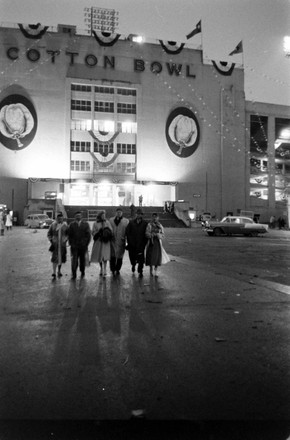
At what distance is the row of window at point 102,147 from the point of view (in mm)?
46875

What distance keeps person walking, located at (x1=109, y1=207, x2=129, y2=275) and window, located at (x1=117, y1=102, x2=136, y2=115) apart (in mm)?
40607

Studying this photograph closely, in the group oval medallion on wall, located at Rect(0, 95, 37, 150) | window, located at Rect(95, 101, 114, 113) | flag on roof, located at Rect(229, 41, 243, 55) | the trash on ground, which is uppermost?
flag on roof, located at Rect(229, 41, 243, 55)

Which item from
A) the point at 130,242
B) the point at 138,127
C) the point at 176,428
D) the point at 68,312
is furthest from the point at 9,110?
the point at 176,428

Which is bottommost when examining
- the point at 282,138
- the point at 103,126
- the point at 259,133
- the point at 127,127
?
the point at 103,126

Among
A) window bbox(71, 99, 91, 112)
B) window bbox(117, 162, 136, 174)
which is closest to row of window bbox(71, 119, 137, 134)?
window bbox(71, 99, 91, 112)

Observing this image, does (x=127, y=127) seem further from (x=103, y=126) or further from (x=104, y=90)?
(x=104, y=90)

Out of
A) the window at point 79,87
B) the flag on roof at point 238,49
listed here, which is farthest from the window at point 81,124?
the flag on roof at point 238,49

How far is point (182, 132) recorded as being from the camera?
5003 centimetres

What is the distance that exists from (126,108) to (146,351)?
4696cm

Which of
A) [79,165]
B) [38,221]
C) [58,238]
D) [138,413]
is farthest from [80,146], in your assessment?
[138,413]

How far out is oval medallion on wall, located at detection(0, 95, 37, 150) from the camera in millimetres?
45125

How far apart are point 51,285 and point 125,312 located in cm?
296

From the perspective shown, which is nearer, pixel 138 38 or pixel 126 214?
pixel 126 214

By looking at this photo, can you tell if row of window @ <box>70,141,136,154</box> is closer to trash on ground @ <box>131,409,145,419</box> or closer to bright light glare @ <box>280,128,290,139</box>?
bright light glare @ <box>280,128,290,139</box>
